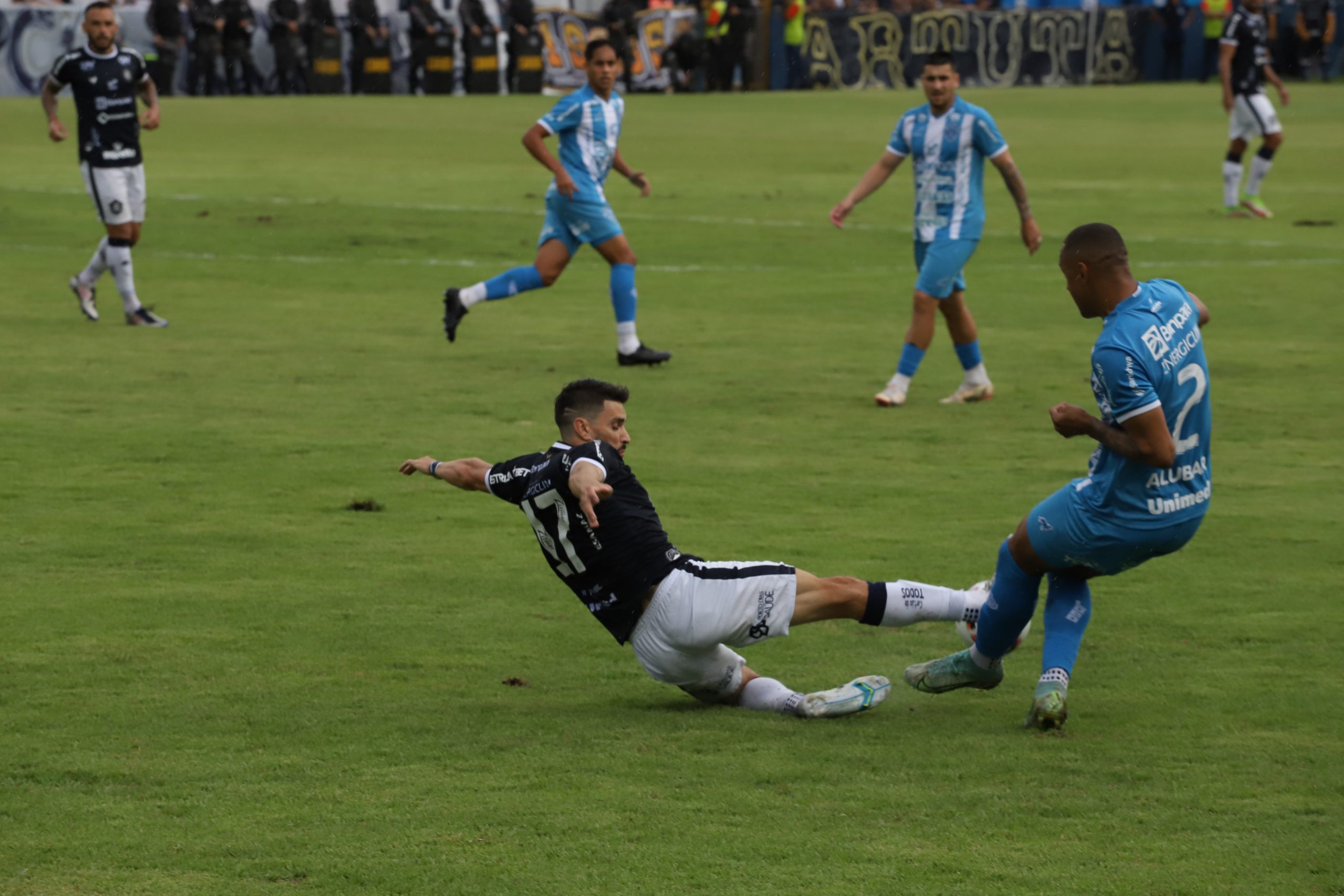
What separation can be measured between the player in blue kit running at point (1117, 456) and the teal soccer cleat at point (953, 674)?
0.19 metres

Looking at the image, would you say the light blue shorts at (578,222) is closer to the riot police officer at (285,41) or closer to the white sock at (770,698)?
the white sock at (770,698)

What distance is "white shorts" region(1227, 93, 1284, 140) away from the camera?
21.7m

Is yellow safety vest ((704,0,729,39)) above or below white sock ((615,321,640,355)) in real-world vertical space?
above

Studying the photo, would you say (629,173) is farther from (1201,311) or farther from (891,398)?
(1201,311)

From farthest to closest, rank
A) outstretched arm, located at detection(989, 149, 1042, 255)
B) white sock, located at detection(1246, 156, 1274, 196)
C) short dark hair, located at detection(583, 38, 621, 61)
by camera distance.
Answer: white sock, located at detection(1246, 156, 1274, 196) < short dark hair, located at detection(583, 38, 621, 61) < outstretched arm, located at detection(989, 149, 1042, 255)

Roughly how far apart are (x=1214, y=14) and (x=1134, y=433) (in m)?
48.4

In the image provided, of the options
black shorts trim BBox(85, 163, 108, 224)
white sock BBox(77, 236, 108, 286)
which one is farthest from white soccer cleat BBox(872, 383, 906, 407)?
white sock BBox(77, 236, 108, 286)

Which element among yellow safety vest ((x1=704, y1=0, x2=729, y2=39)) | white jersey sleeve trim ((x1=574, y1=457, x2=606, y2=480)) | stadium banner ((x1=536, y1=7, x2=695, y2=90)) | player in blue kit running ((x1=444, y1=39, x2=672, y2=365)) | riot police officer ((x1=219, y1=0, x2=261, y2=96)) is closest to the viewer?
white jersey sleeve trim ((x1=574, y1=457, x2=606, y2=480))

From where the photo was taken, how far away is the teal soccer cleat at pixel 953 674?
6.14 meters

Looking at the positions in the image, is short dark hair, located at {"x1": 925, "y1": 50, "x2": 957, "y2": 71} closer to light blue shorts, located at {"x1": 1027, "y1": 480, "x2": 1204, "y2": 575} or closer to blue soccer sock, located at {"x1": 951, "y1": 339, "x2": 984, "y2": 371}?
blue soccer sock, located at {"x1": 951, "y1": 339, "x2": 984, "y2": 371}

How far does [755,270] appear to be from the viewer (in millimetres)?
18078

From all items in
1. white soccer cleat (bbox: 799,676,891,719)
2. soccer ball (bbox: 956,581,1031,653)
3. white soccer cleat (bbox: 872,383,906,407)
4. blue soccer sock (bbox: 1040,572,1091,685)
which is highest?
blue soccer sock (bbox: 1040,572,1091,685)

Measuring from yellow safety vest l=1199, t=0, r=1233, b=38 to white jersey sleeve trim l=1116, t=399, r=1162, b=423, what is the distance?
47470mm

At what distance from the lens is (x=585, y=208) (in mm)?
13344
